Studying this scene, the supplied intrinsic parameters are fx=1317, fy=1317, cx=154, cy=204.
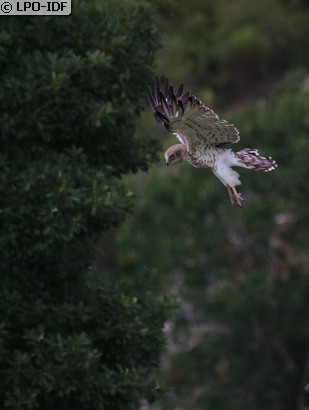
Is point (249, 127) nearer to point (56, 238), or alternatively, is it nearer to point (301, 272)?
point (301, 272)

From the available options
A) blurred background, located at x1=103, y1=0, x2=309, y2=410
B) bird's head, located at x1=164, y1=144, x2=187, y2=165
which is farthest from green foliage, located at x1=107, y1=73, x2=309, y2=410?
bird's head, located at x1=164, y1=144, x2=187, y2=165

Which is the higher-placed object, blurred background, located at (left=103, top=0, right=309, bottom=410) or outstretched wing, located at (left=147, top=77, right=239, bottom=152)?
blurred background, located at (left=103, top=0, right=309, bottom=410)

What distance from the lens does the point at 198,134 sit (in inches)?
340

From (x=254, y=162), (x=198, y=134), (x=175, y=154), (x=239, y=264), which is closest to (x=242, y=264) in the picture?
(x=239, y=264)

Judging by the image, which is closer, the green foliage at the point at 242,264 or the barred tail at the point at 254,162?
the barred tail at the point at 254,162

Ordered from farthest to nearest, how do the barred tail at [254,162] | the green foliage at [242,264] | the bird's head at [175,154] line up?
the green foliage at [242,264] < the barred tail at [254,162] < the bird's head at [175,154]

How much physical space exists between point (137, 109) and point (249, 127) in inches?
505

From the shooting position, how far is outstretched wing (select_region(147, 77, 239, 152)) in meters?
8.15

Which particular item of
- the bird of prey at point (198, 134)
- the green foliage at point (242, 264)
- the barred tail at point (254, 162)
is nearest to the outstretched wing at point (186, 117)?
the bird of prey at point (198, 134)

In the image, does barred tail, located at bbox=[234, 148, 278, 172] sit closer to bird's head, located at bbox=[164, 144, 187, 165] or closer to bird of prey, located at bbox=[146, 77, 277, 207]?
bird of prey, located at bbox=[146, 77, 277, 207]

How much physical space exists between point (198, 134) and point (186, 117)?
0.37 m

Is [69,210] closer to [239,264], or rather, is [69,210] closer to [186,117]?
[186,117]

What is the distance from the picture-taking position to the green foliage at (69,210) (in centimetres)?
909

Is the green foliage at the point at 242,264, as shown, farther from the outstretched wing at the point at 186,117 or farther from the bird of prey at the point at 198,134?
the outstretched wing at the point at 186,117
